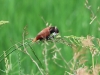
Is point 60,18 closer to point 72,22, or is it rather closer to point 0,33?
point 72,22

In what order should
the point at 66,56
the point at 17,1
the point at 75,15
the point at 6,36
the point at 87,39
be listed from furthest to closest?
the point at 17,1, the point at 75,15, the point at 6,36, the point at 66,56, the point at 87,39

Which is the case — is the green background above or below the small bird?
above

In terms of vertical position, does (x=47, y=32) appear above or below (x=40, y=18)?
below

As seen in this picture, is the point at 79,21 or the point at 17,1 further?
the point at 17,1

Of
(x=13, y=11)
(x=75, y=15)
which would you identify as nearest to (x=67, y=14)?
(x=75, y=15)

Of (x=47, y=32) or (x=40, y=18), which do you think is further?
(x=40, y=18)

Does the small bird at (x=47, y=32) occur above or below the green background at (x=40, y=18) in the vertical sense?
below

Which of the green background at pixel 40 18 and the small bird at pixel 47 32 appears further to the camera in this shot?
the green background at pixel 40 18

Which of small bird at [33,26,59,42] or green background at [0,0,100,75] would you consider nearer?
small bird at [33,26,59,42]
